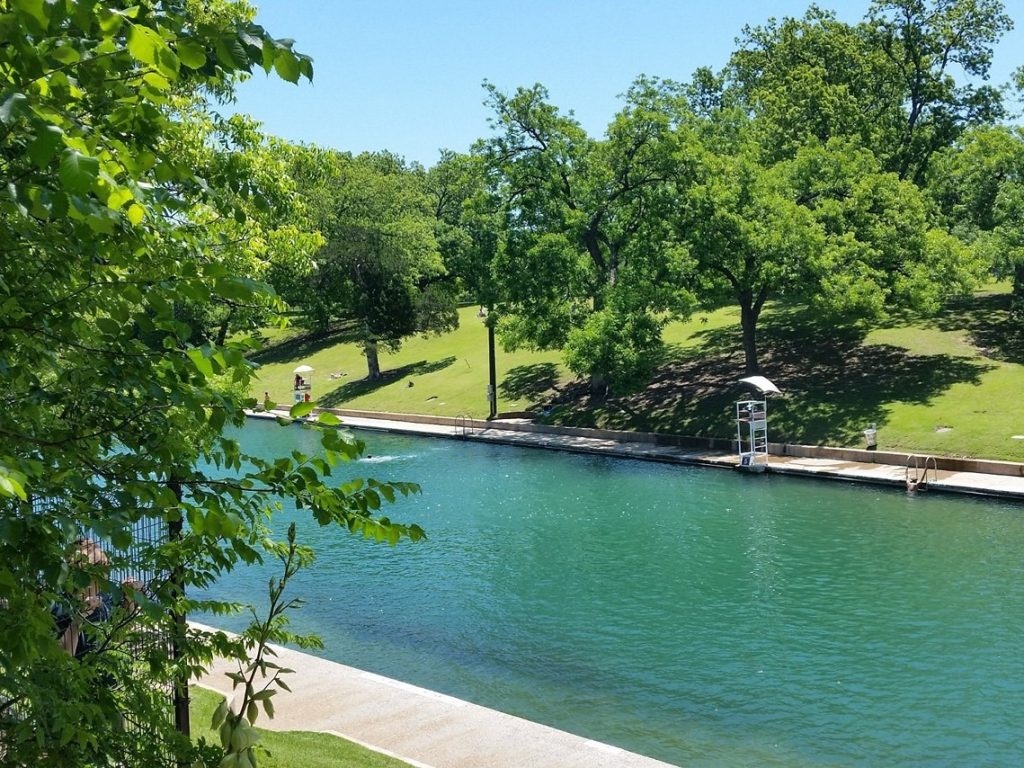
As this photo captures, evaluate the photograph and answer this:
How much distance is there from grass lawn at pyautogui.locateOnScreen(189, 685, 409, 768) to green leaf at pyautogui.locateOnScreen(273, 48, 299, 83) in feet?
26.7

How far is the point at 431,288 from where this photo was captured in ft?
200

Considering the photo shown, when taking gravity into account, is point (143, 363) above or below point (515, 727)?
above

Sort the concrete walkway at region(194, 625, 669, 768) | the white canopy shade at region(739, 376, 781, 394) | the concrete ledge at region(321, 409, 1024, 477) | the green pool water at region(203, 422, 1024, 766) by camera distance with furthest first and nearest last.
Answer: the white canopy shade at region(739, 376, 781, 394) → the concrete ledge at region(321, 409, 1024, 477) → the green pool water at region(203, 422, 1024, 766) → the concrete walkway at region(194, 625, 669, 768)

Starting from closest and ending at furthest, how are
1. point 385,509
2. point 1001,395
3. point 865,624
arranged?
1. point 865,624
2. point 385,509
3. point 1001,395

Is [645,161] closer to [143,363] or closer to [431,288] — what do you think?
[431,288]

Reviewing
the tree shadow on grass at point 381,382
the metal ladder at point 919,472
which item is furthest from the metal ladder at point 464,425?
the metal ladder at point 919,472

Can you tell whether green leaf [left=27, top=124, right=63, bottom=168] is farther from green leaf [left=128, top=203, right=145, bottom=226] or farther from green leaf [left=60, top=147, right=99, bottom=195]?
green leaf [left=128, top=203, right=145, bottom=226]

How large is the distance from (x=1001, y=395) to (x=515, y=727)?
2855 cm

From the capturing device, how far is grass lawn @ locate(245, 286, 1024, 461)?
34406 millimetres

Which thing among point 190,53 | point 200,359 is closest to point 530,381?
point 200,359

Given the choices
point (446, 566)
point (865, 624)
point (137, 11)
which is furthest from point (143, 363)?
point (446, 566)

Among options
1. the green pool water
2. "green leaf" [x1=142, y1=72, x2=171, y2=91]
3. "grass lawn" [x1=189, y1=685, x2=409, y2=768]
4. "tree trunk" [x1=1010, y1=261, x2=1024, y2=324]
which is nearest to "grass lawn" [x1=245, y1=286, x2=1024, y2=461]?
"tree trunk" [x1=1010, y1=261, x2=1024, y2=324]

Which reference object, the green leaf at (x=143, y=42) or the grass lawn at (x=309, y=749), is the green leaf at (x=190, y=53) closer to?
the green leaf at (x=143, y=42)

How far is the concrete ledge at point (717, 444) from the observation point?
3044 cm
